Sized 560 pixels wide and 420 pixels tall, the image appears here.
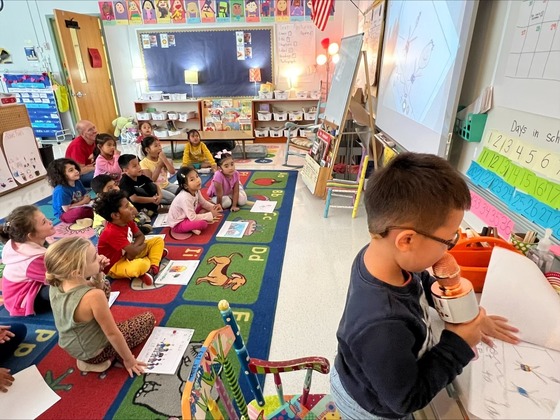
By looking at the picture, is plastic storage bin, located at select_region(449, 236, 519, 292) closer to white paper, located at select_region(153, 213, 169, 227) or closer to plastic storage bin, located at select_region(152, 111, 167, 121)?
white paper, located at select_region(153, 213, 169, 227)

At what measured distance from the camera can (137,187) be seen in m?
3.35

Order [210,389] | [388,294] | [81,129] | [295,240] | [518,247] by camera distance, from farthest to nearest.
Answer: [81,129] < [295,240] < [518,247] < [210,389] < [388,294]

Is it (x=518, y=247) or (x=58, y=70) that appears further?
(x=58, y=70)

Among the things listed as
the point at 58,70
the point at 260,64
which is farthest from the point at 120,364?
the point at 58,70

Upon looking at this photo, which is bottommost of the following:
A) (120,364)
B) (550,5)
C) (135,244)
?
(120,364)

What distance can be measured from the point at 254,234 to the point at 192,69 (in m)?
4.53

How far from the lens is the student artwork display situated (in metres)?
5.79

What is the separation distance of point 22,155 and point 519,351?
16.9ft

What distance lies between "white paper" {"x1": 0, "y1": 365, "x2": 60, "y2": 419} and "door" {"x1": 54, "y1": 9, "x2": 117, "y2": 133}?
17.4ft

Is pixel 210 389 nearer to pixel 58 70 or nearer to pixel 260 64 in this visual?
pixel 260 64

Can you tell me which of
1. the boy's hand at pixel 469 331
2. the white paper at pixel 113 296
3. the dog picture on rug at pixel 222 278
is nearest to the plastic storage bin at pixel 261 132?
the dog picture on rug at pixel 222 278

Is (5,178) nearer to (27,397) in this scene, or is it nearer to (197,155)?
(197,155)

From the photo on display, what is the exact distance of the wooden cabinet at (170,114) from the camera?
637 cm

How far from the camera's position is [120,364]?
67.1 inches
